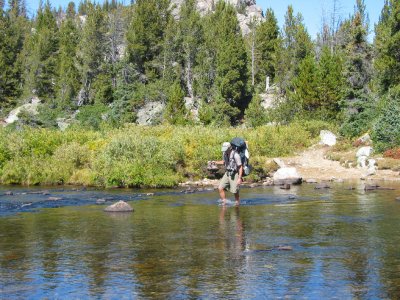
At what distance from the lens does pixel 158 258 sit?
992 centimetres

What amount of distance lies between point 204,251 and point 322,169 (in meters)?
23.6

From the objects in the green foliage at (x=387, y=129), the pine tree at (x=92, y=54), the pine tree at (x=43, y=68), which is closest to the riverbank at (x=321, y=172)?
the green foliage at (x=387, y=129)

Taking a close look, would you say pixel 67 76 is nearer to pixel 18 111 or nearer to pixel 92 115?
pixel 18 111

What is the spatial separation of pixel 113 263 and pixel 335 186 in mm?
17030

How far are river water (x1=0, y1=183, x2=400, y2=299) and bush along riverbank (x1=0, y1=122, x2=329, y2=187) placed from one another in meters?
7.16

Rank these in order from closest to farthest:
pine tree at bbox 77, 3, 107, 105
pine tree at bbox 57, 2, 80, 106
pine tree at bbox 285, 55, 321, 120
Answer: pine tree at bbox 285, 55, 321, 120 < pine tree at bbox 57, 2, 80, 106 < pine tree at bbox 77, 3, 107, 105

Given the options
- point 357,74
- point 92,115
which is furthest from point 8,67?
point 357,74

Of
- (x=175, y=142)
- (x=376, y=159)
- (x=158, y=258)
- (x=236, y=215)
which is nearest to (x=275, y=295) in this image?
(x=158, y=258)

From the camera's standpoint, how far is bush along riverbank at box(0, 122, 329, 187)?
25844 mm

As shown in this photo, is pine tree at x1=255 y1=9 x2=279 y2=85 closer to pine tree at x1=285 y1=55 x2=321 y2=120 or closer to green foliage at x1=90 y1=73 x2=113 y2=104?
green foliage at x1=90 y1=73 x2=113 y2=104

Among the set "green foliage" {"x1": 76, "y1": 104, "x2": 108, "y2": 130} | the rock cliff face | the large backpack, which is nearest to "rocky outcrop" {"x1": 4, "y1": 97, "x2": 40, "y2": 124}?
"green foliage" {"x1": 76, "y1": 104, "x2": 108, "y2": 130}

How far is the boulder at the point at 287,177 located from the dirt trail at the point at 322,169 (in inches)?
112

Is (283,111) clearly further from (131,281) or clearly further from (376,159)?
(131,281)

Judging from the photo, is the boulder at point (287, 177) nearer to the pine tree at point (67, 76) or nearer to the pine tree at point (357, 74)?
the pine tree at point (357, 74)
